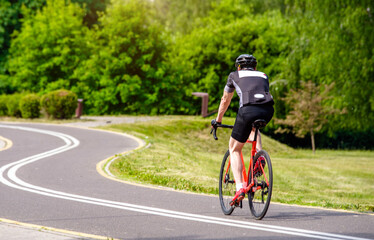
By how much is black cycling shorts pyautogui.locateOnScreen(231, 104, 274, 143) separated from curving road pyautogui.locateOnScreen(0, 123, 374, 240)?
106cm

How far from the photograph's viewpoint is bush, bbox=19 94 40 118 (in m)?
28.4

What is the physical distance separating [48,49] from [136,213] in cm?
3439

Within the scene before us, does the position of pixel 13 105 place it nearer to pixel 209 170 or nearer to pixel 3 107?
pixel 3 107

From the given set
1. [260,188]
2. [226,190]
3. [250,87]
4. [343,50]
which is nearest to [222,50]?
[343,50]

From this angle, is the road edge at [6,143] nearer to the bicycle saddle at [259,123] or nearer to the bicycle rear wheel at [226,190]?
the bicycle rear wheel at [226,190]

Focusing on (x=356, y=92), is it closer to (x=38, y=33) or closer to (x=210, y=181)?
(x=210, y=181)

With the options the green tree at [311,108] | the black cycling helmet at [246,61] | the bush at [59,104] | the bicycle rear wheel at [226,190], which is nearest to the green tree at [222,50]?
the green tree at [311,108]

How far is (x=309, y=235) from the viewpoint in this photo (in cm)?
569

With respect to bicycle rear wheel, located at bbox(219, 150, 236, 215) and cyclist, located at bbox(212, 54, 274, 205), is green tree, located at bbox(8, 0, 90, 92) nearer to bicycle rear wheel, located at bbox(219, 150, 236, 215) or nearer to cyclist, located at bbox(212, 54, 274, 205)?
bicycle rear wheel, located at bbox(219, 150, 236, 215)

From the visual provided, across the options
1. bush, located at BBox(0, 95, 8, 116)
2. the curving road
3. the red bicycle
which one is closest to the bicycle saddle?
the red bicycle

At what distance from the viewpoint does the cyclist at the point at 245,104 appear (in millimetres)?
6273

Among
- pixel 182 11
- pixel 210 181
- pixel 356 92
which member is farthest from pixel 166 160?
pixel 182 11

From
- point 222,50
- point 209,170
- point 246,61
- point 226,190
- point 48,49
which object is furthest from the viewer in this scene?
point 222,50

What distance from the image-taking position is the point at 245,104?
20.6 ft
